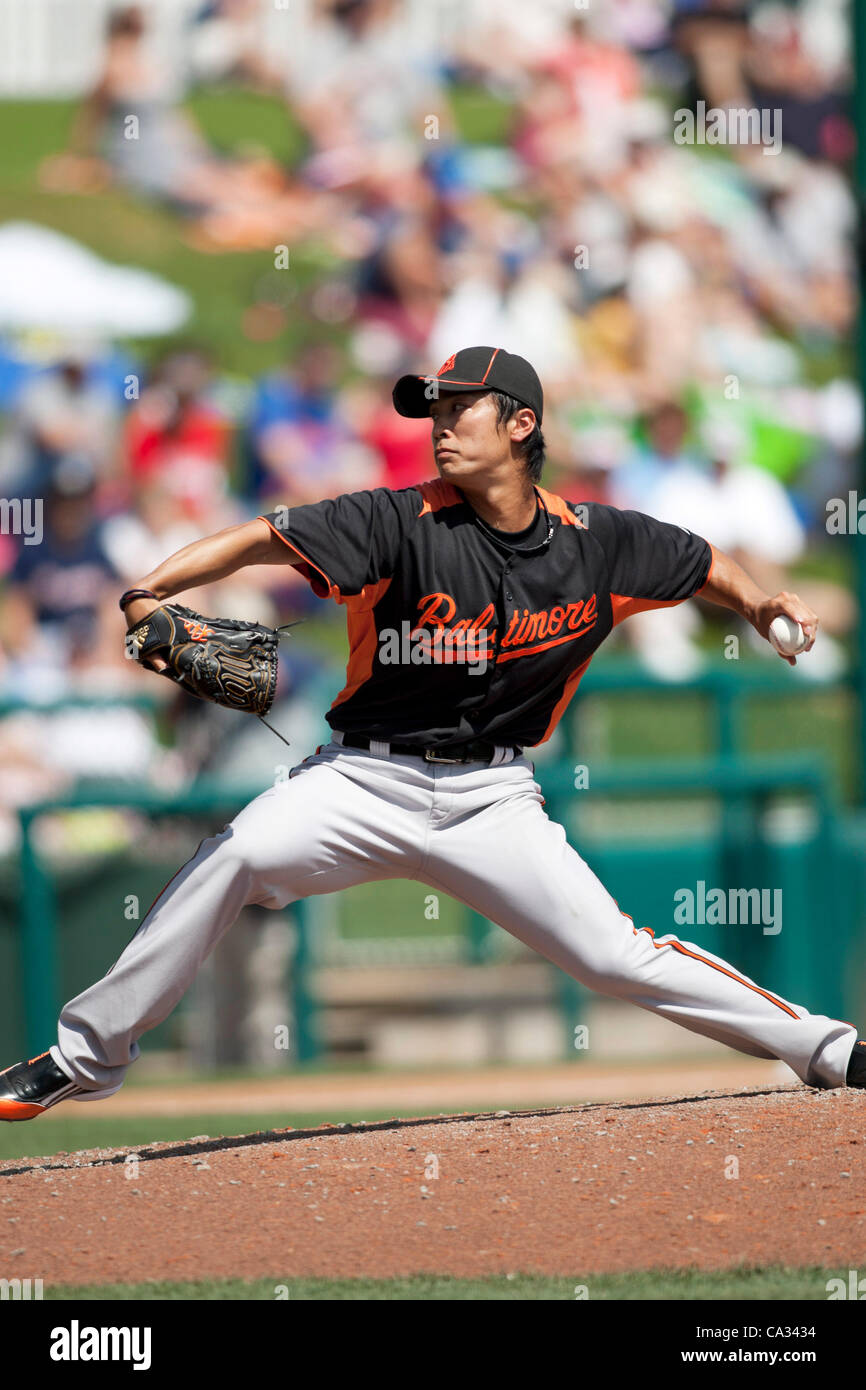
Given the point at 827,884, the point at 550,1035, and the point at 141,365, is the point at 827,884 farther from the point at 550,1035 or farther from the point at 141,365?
the point at 141,365

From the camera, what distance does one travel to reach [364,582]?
3.54m

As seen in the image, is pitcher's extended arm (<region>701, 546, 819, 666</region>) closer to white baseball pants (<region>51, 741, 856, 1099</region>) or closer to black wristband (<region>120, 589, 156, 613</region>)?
white baseball pants (<region>51, 741, 856, 1099</region>)

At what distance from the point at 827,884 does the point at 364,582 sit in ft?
14.2

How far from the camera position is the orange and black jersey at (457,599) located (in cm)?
354

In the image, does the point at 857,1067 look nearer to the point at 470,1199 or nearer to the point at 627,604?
the point at 470,1199

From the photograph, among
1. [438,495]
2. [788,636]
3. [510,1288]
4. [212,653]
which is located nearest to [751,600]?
[788,636]

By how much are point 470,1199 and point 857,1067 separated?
1019mm

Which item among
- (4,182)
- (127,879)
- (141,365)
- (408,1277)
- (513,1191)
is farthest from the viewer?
(4,182)

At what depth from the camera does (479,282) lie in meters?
11.1

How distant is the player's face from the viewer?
3.59 metres

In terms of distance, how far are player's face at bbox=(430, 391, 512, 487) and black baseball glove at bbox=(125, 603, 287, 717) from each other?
0.51m

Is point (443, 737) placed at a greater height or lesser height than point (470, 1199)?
greater

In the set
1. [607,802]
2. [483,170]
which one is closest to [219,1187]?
[607,802]

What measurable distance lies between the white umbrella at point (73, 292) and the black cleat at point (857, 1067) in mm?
8544
